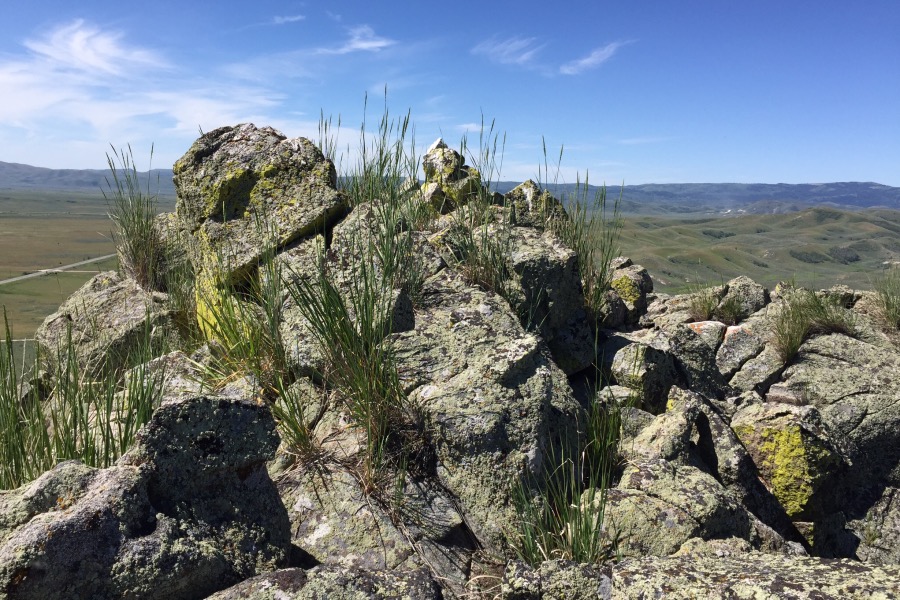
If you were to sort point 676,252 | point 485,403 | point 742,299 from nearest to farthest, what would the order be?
point 485,403 → point 742,299 → point 676,252

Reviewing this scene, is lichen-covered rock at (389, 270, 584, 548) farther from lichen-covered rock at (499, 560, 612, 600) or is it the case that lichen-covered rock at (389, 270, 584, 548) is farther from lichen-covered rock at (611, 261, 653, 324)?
lichen-covered rock at (611, 261, 653, 324)

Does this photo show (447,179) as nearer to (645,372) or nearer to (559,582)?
(645,372)

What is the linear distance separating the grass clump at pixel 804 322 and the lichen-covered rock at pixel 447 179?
Answer: 4.28 metres

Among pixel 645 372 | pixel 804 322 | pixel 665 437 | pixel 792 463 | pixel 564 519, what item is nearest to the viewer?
pixel 564 519

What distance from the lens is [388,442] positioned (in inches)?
137

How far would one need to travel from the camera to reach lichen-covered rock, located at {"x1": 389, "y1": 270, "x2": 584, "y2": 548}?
11.0 feet

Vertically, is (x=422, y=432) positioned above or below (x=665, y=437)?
above

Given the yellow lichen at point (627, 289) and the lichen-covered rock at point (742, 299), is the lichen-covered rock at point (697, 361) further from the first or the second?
the lichen-covered rock at point (742, 299)

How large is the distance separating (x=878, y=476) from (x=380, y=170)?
5588 millimetres

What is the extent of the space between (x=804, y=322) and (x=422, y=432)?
5977 millimetres

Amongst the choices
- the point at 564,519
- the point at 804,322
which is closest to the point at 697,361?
the point at 804,322

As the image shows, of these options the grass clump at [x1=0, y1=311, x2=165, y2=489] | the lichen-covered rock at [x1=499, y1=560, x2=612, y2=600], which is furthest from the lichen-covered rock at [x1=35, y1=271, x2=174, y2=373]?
the lichen-covered rock at [x1=499, y1=560, x2=612, y2=600]

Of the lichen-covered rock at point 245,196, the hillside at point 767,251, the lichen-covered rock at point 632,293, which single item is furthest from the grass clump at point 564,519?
the hillside at point 767,251

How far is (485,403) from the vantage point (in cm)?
351
